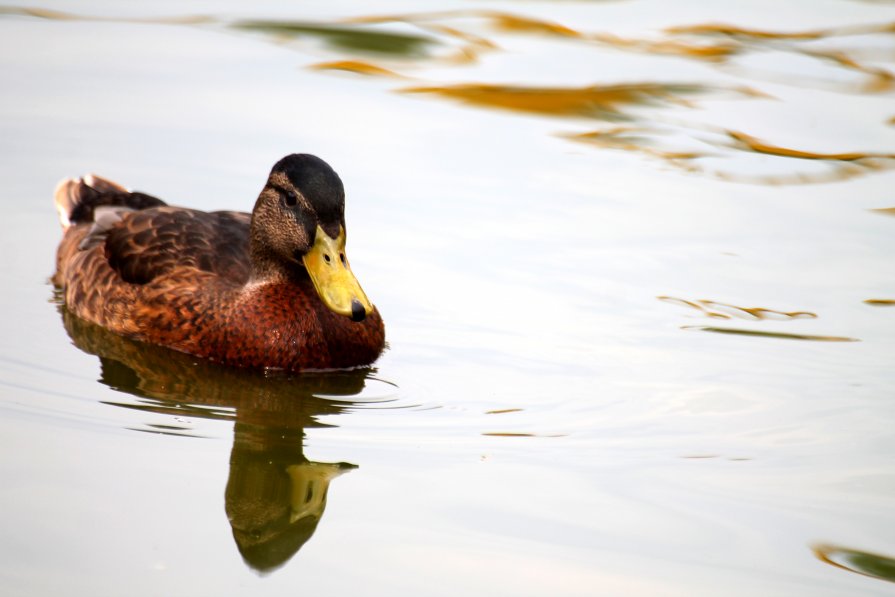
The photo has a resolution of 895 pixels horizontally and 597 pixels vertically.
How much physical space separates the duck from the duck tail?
1.48 ft

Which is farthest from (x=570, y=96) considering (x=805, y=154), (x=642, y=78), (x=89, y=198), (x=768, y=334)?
(x=89, y=198)

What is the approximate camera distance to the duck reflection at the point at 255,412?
6480 mm

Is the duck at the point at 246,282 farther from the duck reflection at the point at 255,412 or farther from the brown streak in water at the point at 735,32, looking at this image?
the brown streak in water at the point at 735,32

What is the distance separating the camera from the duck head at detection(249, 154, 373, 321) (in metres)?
8.20

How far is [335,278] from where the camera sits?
27.0 feet

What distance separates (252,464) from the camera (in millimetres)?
7090

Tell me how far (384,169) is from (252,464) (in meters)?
4.80

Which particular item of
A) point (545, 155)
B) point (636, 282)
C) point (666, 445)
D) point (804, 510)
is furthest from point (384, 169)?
point (804, 510)

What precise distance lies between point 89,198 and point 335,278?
2566mm

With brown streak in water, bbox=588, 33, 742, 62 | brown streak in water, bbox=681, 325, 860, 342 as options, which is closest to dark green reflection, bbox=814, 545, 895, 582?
brown streak in water, bbox=681, 325, 860, 342

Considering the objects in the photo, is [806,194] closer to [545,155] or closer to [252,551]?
[545,155]

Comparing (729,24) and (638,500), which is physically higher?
(729,24)

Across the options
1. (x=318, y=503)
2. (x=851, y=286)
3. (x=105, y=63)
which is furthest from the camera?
(x=105, y=63)

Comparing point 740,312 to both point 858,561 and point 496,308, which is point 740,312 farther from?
point 858,561
